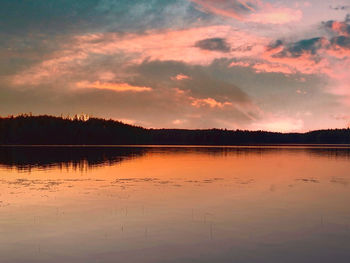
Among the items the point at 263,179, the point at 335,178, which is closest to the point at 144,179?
the point at 263,179

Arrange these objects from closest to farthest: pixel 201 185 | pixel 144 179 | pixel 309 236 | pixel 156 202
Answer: pixel 309 236 < pixel 156 202 < pixel 201 185 < pixel 144 179

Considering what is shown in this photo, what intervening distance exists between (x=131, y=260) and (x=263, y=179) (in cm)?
3110

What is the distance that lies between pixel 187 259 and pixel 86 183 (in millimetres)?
25556

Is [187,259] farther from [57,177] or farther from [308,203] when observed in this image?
[57,177]

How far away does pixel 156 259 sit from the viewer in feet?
54.0

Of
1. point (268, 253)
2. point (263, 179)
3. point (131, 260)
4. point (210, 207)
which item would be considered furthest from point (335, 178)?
point (131, 260)

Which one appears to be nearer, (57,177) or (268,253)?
(268,253)

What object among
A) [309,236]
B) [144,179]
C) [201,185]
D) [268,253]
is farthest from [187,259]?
[144,179]

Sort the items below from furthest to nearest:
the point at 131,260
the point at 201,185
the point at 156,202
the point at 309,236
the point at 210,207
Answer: the point at 201,185
the point at 156,202
the point at 210,207
the point at 309,236
the point at 131,260

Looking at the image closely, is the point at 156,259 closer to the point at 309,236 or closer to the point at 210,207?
the point at 309,236

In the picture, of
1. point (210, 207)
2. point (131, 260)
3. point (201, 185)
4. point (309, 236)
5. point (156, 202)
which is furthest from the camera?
point (201, 185)

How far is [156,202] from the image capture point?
29.6 m

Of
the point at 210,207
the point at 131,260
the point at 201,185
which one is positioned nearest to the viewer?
the point at 131,260

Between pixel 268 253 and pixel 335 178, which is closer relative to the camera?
pixel 268 253
